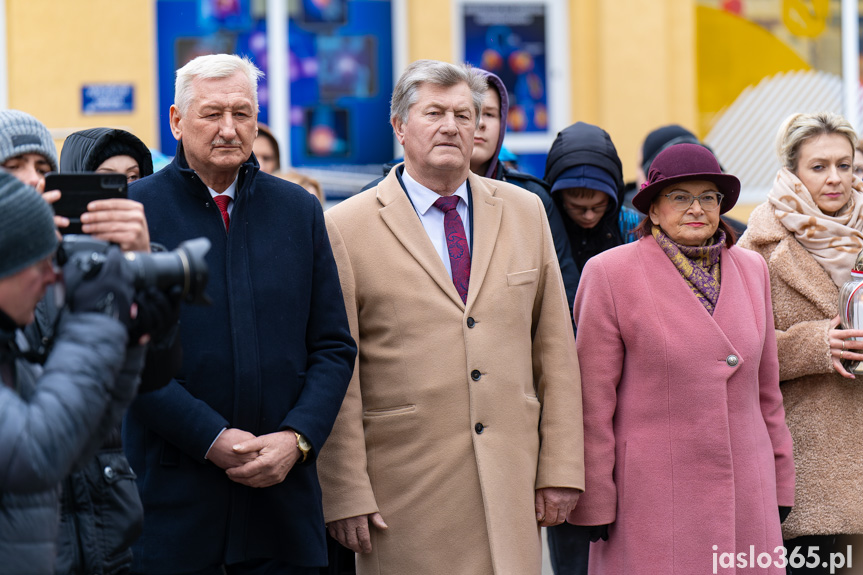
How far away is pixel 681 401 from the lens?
3518 mm

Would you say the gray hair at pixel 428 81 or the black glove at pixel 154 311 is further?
the gray hair at pixel 428 81

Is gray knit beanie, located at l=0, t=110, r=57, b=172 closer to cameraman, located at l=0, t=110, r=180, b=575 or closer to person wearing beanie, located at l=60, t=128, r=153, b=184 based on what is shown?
cameraman, located at l=0, t=110, r=180, b=575

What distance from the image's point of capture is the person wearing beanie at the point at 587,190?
4500 mm

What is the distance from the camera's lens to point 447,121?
350 centimetres

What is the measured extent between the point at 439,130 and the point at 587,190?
1.22 m

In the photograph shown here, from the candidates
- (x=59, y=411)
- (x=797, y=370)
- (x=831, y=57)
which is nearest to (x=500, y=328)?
(x=797, y=370)

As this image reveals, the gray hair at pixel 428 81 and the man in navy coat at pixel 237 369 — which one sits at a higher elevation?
the gray hair at pixel 428 81

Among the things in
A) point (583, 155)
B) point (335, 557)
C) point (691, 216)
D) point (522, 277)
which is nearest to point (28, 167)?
point (522, 277)

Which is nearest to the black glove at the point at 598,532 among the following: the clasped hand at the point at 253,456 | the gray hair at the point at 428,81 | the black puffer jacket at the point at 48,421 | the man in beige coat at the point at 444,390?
the man in beige coat at the point at 444,390

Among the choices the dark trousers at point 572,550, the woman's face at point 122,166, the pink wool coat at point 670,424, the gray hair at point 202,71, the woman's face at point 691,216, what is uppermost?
the gray hair at point 202,71

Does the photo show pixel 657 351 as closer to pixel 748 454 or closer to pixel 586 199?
pixel 748 454

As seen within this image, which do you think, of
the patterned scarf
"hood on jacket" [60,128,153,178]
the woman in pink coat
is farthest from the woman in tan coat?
"hood on jacket" [60,128,153,178]

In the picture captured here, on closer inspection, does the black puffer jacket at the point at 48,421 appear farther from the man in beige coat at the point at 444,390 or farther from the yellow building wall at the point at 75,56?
→ the yellow building wall at the point at 75,56

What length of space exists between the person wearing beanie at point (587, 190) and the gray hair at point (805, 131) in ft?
2.32
